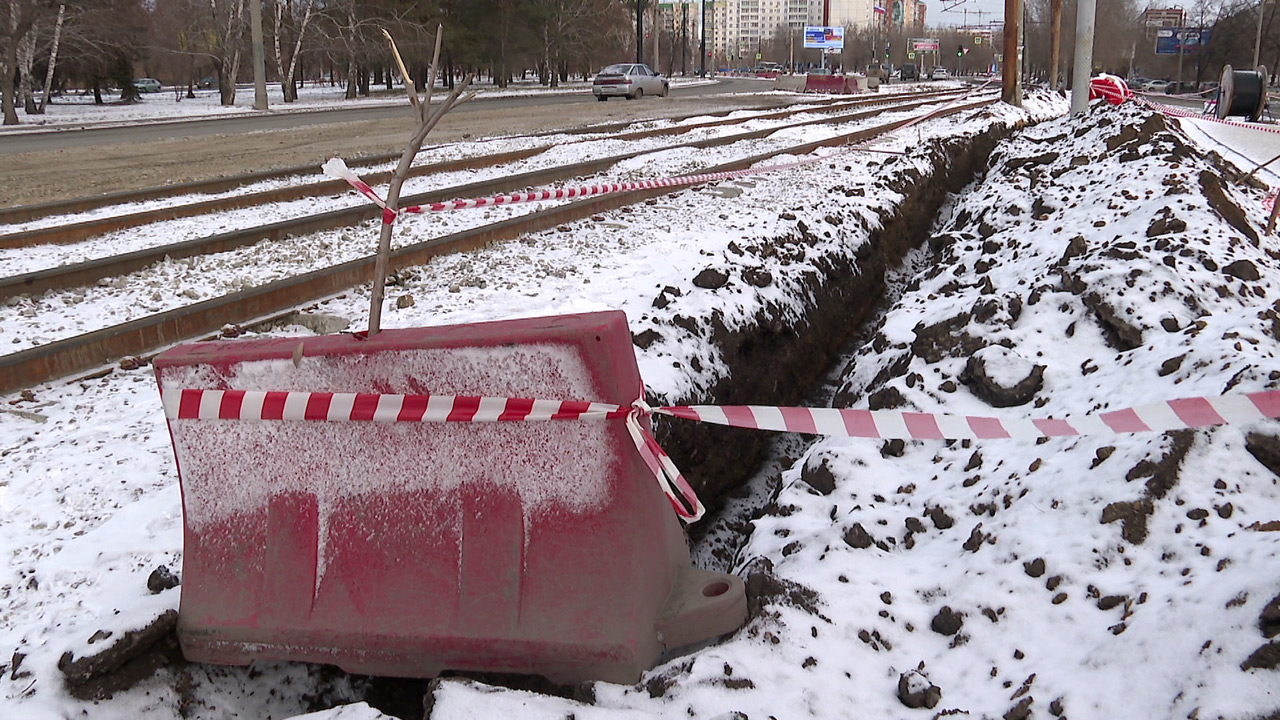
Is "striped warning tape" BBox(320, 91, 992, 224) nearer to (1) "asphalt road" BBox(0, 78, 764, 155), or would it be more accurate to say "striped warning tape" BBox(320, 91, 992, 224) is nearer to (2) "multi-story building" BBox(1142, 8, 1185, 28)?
(1) "asphalt road" BBox(0, 78, 764, 155)

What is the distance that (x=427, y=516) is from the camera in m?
2.85

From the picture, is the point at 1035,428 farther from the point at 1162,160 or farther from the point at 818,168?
the point at 818,168

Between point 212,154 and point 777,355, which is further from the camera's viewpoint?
point 212,154

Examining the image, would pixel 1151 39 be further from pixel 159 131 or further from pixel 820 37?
pixel 159 131

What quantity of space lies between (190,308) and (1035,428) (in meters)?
4.97

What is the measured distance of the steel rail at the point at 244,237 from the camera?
21.5ft

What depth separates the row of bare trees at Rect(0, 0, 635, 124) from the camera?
3284cm

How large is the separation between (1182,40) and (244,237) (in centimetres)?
8646

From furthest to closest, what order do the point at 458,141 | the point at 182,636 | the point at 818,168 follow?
the point at 458,141, the point at 818,168, the point at 182,636

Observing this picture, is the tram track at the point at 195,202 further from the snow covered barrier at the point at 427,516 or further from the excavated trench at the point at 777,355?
the snow covered barrier at the point at 427,516

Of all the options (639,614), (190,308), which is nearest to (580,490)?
(639,614)

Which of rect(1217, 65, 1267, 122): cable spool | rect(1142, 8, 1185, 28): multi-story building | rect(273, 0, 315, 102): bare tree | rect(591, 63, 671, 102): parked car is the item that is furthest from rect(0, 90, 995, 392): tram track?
rect(1142, 8, 1185, 28): multi-story building

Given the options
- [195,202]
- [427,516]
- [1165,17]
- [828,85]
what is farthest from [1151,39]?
[427,516]

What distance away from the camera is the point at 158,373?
2846 millimetres
